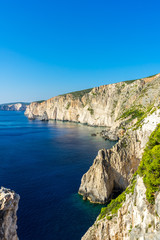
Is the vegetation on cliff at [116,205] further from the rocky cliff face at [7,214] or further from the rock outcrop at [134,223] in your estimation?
the rocky cliff face at [7,214]

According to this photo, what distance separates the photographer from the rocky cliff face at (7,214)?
14945 mm

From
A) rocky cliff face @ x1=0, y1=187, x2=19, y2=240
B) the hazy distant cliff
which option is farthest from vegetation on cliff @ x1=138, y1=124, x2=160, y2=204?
rocky cliff face @ x1=0, y1=187, x2=19, y2=240

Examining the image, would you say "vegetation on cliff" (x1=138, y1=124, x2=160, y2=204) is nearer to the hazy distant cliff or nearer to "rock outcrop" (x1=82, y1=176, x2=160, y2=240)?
the hazy distant cliff

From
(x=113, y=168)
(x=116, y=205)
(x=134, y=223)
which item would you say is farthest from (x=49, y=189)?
(x=134, y=223)

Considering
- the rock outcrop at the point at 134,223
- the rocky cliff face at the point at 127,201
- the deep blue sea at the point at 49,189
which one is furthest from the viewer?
the deep blue sea at the point at 49,189

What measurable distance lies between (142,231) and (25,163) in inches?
2045

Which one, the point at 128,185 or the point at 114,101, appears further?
the point at 114,101

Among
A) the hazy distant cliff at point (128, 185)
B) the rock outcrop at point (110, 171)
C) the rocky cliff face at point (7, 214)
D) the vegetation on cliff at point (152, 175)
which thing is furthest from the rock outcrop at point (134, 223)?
the rock outcrop at point (110, 171)

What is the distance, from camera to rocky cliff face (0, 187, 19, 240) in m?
14.9

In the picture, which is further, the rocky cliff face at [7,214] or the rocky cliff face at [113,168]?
the rocky cliff face at [113,168]

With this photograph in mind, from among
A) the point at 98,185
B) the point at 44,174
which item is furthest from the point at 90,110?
the point at 98,185

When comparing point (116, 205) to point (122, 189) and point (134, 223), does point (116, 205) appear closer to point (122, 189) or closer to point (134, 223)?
point (134, 223)

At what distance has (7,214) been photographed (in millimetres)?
15281

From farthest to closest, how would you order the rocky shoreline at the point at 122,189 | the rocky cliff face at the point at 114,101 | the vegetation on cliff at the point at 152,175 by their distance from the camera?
the rocky cliff face at the point at 114,101, the vegetation on cliff at the point at 152,175, the rocky shoreline at the point at 122,189
